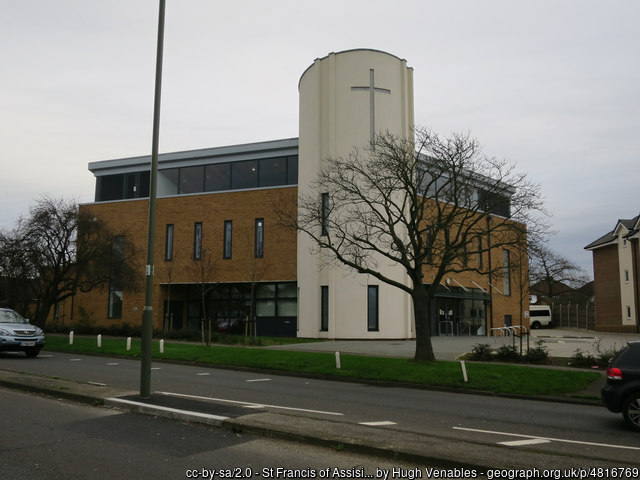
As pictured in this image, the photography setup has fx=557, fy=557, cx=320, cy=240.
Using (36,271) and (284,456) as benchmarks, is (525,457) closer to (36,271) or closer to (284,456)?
(284,456)

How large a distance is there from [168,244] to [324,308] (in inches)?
529

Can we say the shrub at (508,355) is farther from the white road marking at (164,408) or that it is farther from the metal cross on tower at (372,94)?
the metal cross on tower at (372,94)

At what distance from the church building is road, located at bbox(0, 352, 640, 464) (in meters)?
12.8

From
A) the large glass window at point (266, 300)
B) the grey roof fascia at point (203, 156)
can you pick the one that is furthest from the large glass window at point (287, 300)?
the grey roof fascia at point (203, 156)

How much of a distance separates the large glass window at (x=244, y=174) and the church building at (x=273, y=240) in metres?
0.07

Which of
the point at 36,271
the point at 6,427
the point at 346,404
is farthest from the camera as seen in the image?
the point at 36,271

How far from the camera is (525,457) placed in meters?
6.35

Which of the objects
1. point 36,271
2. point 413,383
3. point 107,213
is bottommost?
point 413,383

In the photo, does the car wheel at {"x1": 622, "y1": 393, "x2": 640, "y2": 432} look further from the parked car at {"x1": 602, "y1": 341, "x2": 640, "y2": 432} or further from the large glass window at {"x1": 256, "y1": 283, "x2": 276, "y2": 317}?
the large glass window at {"x1": 256, "y1": 283, "x2": 276, "y2": 317}

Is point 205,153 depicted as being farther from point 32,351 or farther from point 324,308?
point 32,351

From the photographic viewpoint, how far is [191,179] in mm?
39656

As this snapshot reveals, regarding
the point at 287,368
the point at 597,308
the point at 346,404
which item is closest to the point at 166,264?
the point at 287,368

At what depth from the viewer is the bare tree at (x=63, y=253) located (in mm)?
27094

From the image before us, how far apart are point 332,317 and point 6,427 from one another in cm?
2344
